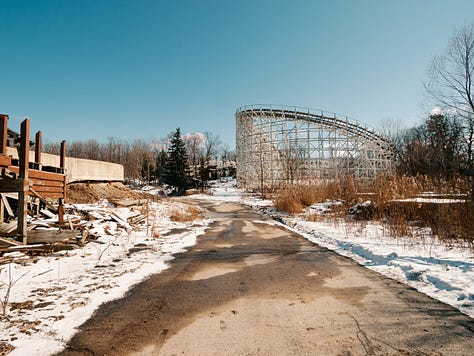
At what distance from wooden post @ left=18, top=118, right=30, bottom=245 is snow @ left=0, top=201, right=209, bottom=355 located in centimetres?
51

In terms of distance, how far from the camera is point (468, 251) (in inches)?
199

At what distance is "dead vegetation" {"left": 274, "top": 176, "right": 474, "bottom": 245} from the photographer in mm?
6785

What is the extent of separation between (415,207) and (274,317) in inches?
332

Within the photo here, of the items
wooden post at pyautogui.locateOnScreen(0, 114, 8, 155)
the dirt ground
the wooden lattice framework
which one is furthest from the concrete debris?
the wooden lattice framework

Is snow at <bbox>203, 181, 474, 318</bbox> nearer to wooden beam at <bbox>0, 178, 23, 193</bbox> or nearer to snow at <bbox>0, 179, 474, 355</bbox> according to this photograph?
snow at <bbox>0, 179, 474, 355</bbox>

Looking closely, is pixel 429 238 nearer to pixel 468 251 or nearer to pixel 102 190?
pixel 468 251

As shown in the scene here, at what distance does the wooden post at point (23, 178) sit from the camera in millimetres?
4758

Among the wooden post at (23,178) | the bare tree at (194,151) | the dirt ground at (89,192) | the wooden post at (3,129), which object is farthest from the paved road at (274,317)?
the bare tree at (194,151)

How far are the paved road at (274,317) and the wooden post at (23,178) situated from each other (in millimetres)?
3015

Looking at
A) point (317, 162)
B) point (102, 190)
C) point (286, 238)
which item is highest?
point (317, 162)

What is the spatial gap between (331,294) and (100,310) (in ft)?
9.30

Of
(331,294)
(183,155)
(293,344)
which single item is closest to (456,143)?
A: (331,294)

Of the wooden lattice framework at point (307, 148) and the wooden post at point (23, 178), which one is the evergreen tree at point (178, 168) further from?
the wooden post at point (23, 178)

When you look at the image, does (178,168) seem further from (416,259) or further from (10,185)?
(416,259)
